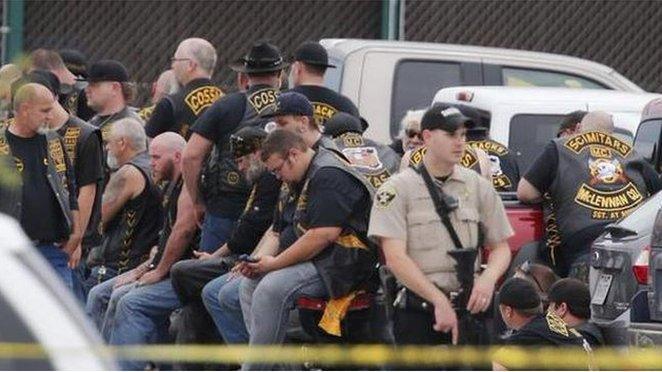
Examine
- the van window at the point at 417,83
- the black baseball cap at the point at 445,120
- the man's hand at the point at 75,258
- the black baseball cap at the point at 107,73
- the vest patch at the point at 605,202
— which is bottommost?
the van window at the point at 417,83

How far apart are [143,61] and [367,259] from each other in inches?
378

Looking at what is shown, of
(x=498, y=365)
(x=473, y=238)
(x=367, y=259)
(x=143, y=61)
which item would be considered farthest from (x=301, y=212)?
(x=143, y=61)

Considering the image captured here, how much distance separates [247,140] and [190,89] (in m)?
1.90

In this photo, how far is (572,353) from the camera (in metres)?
8.32

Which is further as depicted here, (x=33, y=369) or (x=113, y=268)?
(x=113, y=268)

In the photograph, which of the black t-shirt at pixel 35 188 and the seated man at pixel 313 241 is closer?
the seated man at pixel 313 241

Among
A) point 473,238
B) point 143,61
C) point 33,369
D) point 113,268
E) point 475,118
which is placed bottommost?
point 143,61

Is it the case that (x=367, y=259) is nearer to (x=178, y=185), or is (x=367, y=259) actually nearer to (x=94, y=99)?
(x=178, y=185)

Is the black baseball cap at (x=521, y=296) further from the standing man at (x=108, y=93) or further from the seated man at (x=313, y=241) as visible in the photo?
the standing man at (x=108, y=93)

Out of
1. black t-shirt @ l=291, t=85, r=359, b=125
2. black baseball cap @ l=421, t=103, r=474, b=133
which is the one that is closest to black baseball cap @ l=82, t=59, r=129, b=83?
black t-shirt @ l=291, t=85, r=359, b=125

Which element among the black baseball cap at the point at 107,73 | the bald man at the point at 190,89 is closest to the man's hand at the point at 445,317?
the bald man at the point at 190,89

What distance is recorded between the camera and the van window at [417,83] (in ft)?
46.9

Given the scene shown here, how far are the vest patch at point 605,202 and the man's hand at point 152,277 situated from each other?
238 centimetres

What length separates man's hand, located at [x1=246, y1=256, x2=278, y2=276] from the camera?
31.1 ft
